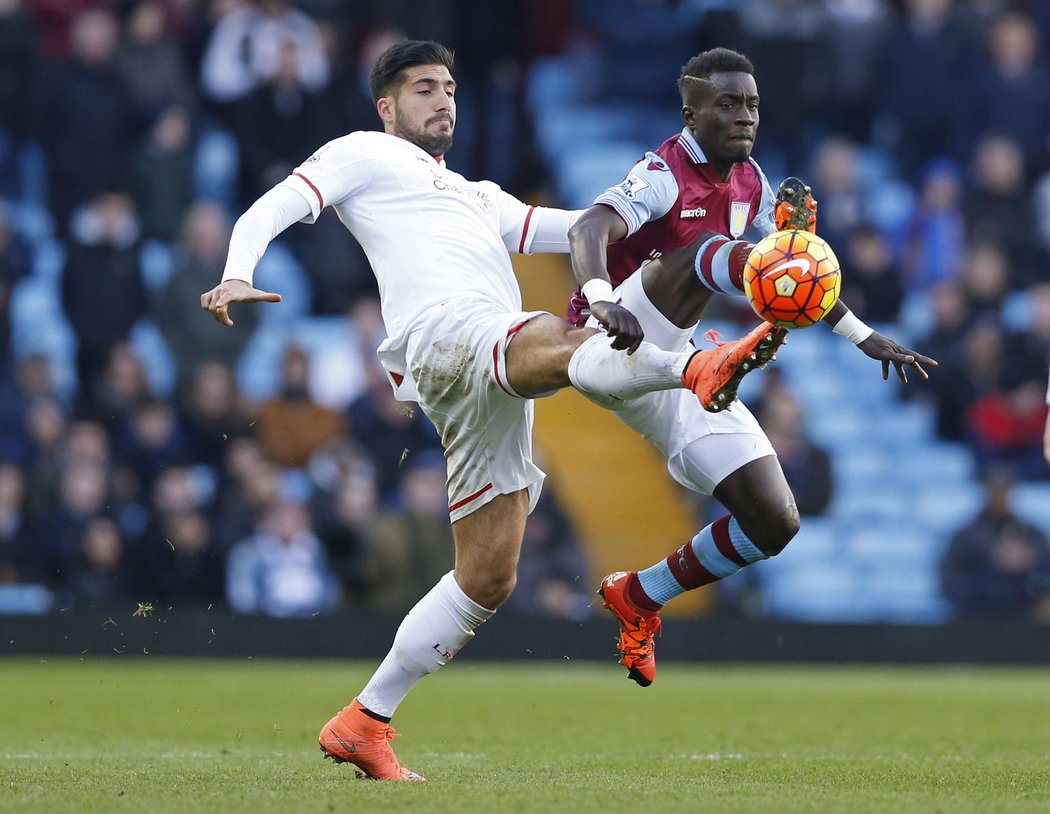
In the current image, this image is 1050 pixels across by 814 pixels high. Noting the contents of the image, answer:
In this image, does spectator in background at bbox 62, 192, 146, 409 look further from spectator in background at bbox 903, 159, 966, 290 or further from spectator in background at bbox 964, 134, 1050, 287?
spectator in background at bbox 964, 134, 1050, 287

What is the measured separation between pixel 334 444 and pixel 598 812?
8299 millimetres

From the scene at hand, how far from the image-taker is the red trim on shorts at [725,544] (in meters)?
7.03

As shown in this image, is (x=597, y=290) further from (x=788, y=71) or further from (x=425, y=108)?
(x=788, y=71)

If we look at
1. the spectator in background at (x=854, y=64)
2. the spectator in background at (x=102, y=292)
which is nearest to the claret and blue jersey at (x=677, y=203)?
the spectator in background at (x=102, y=292)

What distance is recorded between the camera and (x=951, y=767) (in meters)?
6.96

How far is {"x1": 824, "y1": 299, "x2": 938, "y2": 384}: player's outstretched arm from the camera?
644cm

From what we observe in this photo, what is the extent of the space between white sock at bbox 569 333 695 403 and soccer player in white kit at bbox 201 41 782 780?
31 centimetres

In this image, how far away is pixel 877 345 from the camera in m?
6.52

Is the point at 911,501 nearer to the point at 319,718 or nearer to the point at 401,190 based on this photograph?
the point at 319,718

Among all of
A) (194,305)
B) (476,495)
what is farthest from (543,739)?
(194,305)

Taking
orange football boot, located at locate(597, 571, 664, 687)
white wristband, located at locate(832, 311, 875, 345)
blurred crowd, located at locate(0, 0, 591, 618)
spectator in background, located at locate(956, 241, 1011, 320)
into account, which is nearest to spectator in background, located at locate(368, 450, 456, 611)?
blurred crowd, located at locate(0, 0, 591, 618)

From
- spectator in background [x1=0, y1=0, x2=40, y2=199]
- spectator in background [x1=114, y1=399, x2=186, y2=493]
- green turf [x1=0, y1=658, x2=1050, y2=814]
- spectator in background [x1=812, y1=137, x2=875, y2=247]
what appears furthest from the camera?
spectator in background [x1=812, y1=137, x2=875, y2=247]

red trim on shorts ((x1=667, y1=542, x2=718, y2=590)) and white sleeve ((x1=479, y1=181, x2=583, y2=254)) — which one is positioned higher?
white sleeve ((x1=479, y1=181, x2=583, y2=254))

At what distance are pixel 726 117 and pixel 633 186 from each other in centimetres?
49
